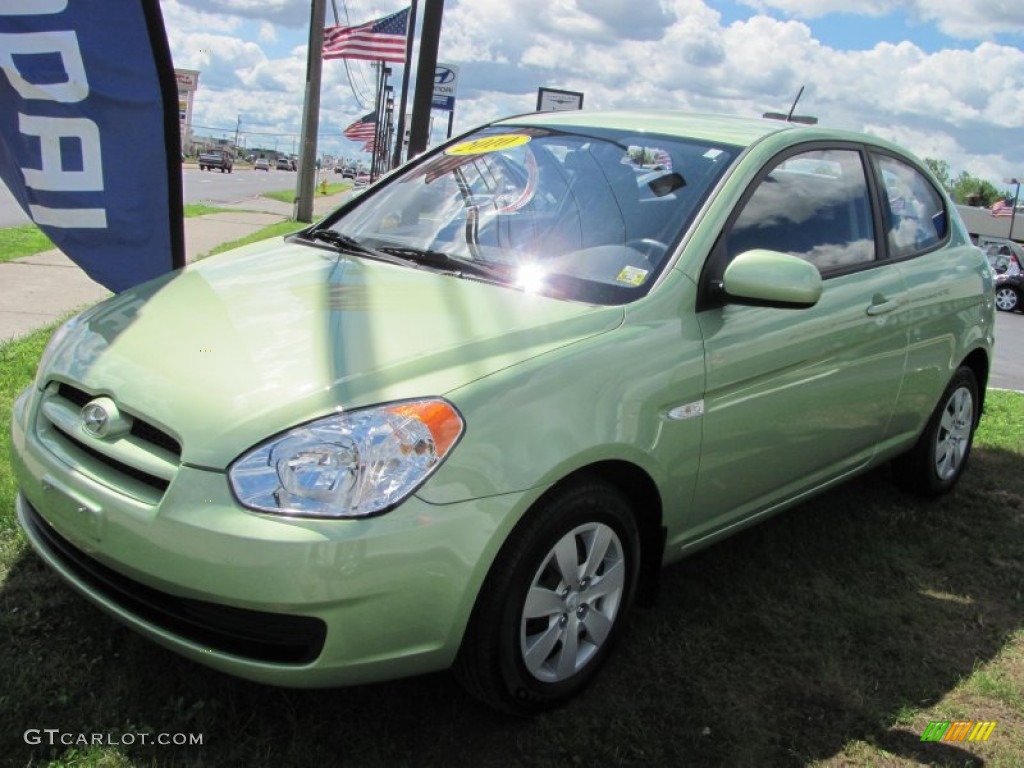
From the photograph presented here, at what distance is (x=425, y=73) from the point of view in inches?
343

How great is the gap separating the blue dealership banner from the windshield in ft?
3.67

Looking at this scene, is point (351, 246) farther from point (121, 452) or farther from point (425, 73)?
point (425, 73)

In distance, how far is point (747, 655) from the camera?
3059mm

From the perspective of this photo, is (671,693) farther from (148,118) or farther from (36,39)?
(36,39)

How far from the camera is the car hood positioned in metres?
2.23

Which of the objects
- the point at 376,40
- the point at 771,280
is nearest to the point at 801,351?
the point at 771,280

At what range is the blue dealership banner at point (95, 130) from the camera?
396cm

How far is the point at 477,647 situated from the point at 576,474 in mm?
511

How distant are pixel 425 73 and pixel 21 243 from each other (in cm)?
569

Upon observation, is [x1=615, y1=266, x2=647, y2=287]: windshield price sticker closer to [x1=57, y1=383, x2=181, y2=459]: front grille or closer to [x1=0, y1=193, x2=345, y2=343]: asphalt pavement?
[x1=57, y1=383, x2=181, y2=459]: front grille

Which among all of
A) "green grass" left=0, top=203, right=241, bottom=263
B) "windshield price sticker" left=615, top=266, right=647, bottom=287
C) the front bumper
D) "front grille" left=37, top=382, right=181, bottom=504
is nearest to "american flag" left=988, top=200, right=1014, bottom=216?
"green grass" left=0, top=203, right=241, bottom=263

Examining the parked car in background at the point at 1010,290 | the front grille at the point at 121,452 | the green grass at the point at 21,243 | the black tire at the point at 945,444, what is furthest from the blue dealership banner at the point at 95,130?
the parked car in background at the point at 1010,290

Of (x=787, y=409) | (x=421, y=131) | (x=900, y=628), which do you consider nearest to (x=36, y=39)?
(x=787, y=409)

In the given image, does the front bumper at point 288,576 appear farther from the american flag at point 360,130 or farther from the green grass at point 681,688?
the american flag at point 360,130
